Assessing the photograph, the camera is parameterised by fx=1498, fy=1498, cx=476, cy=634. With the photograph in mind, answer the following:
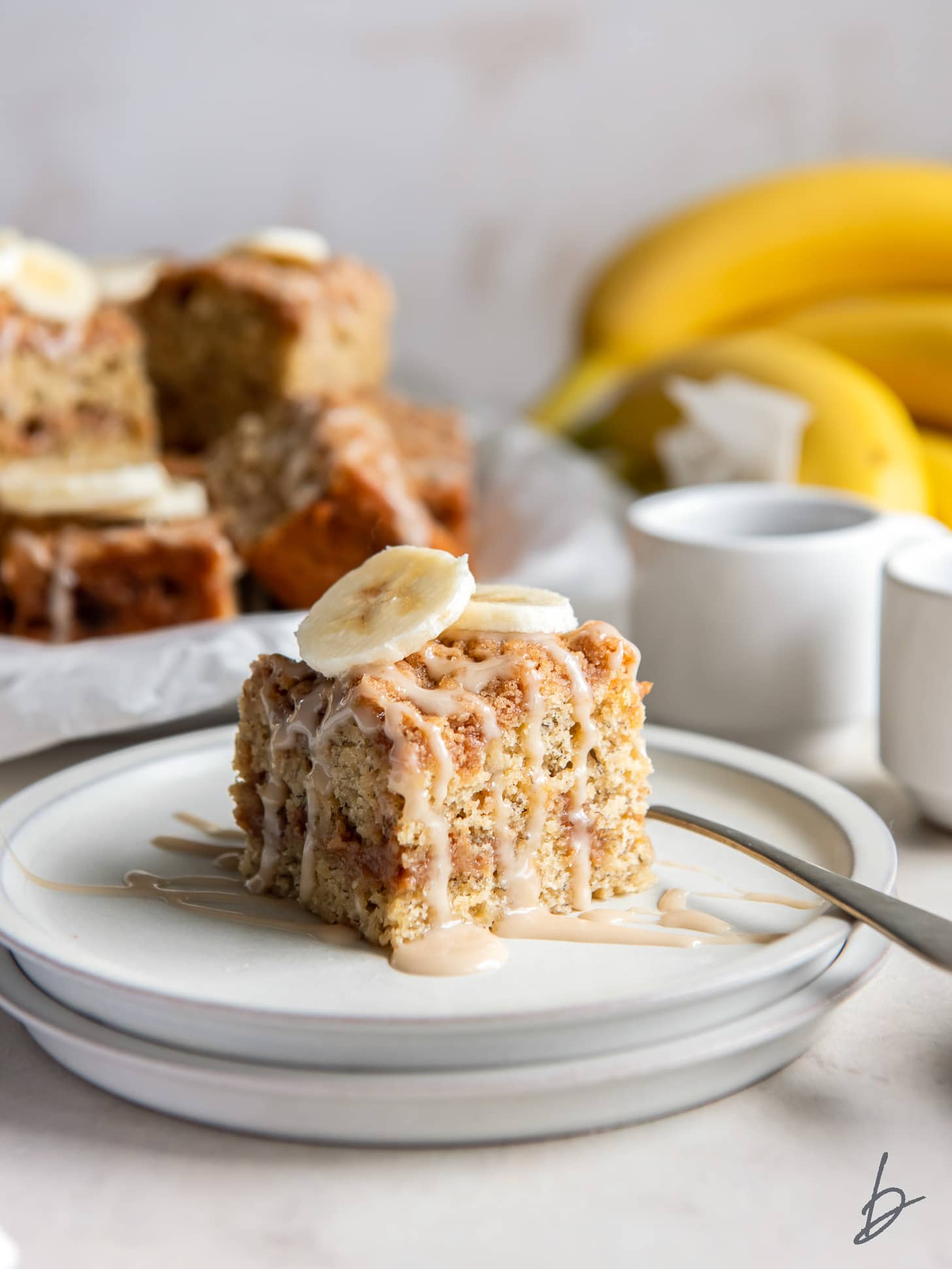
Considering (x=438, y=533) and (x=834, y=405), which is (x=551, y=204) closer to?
(x=834, y=405)

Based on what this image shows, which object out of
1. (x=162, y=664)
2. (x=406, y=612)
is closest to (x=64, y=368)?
(x=162, y=664)

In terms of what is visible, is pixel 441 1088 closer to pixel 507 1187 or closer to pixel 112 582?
pixel 507 1187

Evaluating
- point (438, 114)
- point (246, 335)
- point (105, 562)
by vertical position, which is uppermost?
point (438, 114)

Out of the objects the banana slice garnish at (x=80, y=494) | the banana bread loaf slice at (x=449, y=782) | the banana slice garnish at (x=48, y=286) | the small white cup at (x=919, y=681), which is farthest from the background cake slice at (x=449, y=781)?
the banana slice garnish at (x=48, y=286)

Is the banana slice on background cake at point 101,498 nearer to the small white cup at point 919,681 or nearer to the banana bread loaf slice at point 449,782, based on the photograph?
the banana bread loaf slice at point 449,782

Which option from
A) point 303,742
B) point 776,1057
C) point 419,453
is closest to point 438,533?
point 419,453

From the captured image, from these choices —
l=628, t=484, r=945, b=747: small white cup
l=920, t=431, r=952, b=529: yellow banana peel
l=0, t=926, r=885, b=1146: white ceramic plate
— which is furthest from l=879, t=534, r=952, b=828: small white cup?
l=920, t=431, r=952, b=529: yellow banana peel

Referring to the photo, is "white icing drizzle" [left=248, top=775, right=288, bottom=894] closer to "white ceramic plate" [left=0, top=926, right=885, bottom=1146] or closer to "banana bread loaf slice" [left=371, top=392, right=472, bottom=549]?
"white ceramic plate" [left=0, top=926, right=885, bottom=1146]
